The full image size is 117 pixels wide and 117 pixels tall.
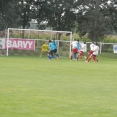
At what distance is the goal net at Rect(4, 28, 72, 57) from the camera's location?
127ft

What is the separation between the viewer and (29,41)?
Answer: 3966cm

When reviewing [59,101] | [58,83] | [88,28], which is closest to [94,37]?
[88,28]

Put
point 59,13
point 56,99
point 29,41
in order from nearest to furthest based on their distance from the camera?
point 56,99 → point 29,41 → point 59,13

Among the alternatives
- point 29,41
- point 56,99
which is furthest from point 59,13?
point 56,99

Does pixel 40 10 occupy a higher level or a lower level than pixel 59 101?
higher

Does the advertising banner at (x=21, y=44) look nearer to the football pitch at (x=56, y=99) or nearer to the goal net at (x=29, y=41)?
the goal net at (x=29, y=41)

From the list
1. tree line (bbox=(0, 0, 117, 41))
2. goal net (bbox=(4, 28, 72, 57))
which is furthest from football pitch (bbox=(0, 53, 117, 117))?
tree line (bbox=(0, 0, 117, 41))

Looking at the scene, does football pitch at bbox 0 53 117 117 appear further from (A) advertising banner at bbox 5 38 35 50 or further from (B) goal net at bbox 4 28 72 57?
(B) goal net at bbox 4 28 72 57

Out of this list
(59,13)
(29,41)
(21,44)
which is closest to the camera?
(21,44)

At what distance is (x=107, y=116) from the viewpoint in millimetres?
9117

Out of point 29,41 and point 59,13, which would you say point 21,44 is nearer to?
point 29,41

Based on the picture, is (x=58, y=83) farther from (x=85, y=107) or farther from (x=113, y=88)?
(x=85, y=107)

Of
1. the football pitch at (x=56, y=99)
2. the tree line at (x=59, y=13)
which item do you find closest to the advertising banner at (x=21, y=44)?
the tree line at (x=59, y=13)

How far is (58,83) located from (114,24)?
48.0 meters
